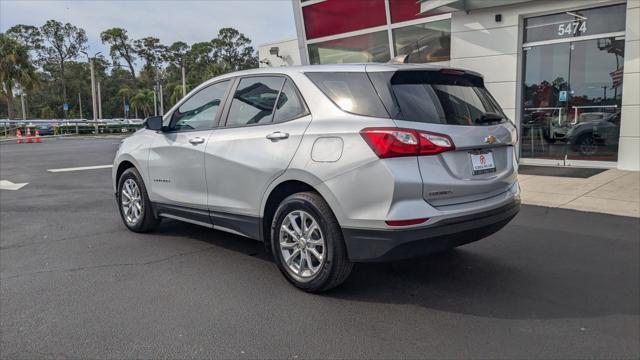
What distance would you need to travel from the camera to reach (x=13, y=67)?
1534 inches

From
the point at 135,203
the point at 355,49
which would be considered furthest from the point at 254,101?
the point at 355,49

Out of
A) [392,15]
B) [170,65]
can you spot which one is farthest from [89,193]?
[170,65]

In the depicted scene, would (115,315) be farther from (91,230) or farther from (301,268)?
(91,230)

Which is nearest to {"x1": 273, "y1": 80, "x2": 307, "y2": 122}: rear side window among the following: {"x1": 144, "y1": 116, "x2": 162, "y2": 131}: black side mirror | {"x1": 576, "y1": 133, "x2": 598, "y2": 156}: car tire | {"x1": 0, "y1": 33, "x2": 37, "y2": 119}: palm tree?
{"x1": 144, "y1": 116, "x2": 162, "y2": 131}: black side mirror

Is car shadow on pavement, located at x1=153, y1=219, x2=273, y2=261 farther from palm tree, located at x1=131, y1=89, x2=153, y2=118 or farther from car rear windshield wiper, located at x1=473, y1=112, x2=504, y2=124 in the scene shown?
palm tree, located at x1=131, y1=89, x2=153, y2=118

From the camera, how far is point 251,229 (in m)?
4.20

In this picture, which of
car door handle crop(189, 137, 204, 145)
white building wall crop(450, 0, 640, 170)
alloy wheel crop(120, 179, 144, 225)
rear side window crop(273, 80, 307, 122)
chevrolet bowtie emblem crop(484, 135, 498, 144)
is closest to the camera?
chevrolet bowtie emblem crop(484, 135, 498, 144)

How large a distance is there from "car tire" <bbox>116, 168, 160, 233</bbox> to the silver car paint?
1.36 meters

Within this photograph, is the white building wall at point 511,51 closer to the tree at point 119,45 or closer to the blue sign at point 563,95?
the blue sign at point 563,95

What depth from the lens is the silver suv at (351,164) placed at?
10.9 feet

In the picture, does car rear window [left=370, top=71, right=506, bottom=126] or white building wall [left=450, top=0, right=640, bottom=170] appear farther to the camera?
white building wall [left=450, top=0, right=640, bottom=170]

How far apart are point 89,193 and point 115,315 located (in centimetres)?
579

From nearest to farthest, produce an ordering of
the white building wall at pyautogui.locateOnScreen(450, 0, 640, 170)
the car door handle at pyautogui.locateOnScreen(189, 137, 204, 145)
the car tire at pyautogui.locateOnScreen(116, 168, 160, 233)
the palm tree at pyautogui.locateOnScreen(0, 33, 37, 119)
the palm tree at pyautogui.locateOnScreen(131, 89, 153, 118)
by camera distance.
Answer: the car door handle at pyautogui.locateOnScreen(189, 137, 204, 145), the car tire at pyautogui.locateOnScreen(116, 168, 160, 233), the white building wall at pyautogui.locateOnScreen(450, 0, 640, 170), the palm tree at pyautogui.locateOnScreen(0, 33, 37, 119), the palm tree at pyautogui.locateOnScreen(131, 89, 153, 118)

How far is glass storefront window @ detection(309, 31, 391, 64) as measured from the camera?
14.3 m
